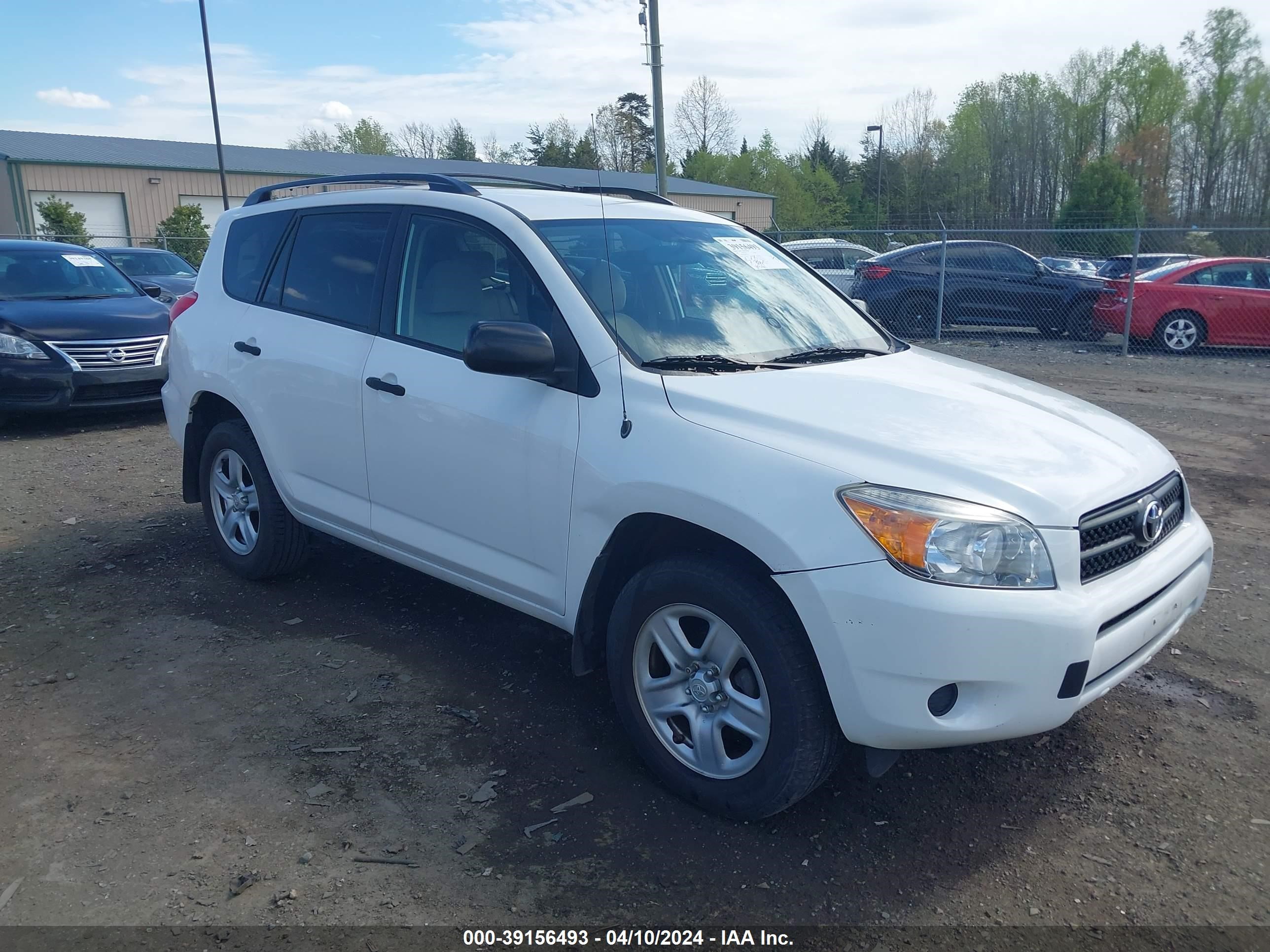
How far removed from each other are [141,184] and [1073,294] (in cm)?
3401

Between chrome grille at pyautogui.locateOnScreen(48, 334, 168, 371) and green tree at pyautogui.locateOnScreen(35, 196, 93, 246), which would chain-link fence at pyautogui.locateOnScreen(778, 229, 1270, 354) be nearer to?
chrome grille at pyautogui.locateOnScreen(48, 334, 168, 371)

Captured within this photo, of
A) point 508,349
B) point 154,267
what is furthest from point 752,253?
point 154,267

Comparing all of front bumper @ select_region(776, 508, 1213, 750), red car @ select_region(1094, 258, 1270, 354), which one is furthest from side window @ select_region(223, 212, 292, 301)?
red car @ select_region(1094, 258, 1270, 354)

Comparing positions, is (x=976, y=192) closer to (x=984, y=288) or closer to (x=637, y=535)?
(x=984, y=288)

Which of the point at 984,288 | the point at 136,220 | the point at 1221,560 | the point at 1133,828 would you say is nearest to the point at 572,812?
the point at 1133,828

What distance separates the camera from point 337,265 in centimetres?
457

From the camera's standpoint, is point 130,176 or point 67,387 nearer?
A: point 67,387

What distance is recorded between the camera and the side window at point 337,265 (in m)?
4.36

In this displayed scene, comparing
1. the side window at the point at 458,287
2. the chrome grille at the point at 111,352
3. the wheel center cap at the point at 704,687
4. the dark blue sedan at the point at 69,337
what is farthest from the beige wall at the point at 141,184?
the wheel center cap at the point at 704,687

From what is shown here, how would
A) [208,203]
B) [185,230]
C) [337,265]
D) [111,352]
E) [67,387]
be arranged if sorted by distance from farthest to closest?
[208,203] < [185,230] < [111,352] < [67,387] < [337,265]

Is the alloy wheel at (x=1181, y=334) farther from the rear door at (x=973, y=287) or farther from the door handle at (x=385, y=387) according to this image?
the door handle at (x=385, y=387)

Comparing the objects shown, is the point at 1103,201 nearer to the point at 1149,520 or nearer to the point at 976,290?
the point at 976,290

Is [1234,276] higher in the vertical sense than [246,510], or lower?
higher

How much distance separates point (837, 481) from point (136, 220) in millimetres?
40400
